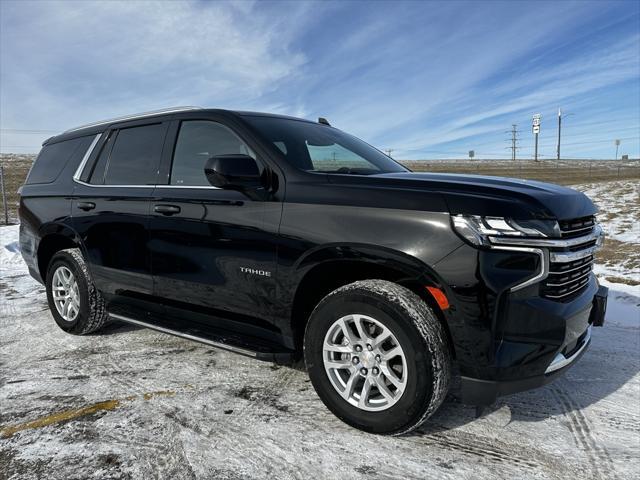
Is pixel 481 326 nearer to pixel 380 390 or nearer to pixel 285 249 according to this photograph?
pixel 380 390

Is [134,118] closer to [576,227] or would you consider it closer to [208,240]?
[208,240]

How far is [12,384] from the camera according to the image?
323cm

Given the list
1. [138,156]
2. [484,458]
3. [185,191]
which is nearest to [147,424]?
[185,191]

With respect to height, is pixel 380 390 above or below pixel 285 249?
below

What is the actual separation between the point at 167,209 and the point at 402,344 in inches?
77.3

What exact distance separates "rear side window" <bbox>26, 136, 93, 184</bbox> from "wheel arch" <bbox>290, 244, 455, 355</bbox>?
280 centimetres

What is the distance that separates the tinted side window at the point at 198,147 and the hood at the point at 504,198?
125 centimetres

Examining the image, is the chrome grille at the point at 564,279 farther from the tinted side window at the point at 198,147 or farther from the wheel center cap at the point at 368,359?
the tinted side window at the point at 198,147

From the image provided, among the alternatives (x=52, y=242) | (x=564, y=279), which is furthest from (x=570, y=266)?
(x=52, y=242)

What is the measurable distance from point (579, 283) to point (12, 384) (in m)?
3.73

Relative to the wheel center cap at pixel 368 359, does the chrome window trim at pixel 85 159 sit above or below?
above

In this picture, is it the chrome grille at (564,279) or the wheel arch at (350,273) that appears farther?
the wheel arch at (350,273)

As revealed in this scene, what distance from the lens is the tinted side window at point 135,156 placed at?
364 centimetres

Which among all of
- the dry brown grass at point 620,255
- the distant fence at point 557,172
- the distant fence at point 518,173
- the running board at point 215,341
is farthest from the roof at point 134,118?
the distant fence at point 557,172
